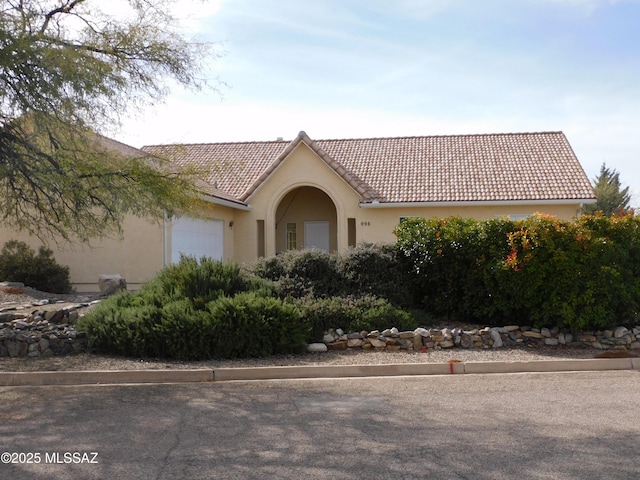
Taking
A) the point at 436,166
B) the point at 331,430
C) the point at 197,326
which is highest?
the point at 436,166

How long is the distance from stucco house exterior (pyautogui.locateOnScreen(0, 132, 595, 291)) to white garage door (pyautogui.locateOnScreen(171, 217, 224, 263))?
0.11 ft

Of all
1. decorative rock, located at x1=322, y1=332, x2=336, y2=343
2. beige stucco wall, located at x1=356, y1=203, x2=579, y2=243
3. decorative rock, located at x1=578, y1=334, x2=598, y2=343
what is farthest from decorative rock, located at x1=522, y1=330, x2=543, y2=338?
beige stucco wall, located at x1=356, y1=203, x2=579, y2=243

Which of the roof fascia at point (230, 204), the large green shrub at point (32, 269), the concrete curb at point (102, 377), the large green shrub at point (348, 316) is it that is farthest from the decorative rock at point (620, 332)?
the large green shrub at point (32, 269)

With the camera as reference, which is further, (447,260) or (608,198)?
(608,198)

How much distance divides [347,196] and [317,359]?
13.5 meters

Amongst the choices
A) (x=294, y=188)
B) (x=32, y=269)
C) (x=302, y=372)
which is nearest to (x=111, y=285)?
(x=32, y=269)

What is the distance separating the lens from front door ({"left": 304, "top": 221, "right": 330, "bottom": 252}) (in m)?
26.9

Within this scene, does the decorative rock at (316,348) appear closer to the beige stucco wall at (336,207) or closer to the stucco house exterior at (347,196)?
the stucco house exterior at (347,196)

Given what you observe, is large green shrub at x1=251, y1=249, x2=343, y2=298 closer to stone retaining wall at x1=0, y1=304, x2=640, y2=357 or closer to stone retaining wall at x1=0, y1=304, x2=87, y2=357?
stone retaining wall at x1=0, y1=304, x2=640, y2=357

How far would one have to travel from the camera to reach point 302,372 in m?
10.2

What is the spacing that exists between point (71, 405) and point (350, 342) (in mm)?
5035

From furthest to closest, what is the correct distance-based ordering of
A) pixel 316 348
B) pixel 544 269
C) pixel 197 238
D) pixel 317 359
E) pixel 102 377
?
pixel 197 238 < pixel 544 269 < pixel 316 348 < pixel 317 359 < pixel 102 377

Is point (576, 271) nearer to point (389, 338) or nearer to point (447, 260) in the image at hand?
point (447, 260)

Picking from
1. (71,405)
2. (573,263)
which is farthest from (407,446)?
(573,263)
